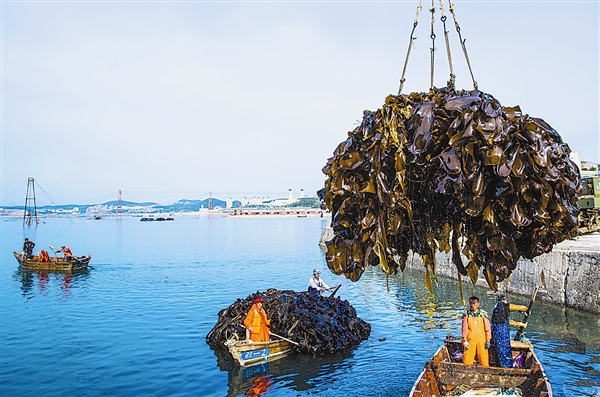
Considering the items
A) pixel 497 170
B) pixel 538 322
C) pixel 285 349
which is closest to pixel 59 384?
pixel 285 349

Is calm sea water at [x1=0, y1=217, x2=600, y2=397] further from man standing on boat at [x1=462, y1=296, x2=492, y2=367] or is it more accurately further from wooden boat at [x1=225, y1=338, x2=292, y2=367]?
man standing on boat at [x1=462, y1=296, x2=492, y2=367]

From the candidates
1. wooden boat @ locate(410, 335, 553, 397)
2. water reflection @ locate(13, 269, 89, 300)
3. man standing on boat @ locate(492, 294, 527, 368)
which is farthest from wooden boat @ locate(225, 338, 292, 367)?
water reflection @ locate(13, 269, 89, 300)

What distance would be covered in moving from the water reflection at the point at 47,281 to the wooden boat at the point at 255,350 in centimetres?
1881

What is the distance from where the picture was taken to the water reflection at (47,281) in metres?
30.5

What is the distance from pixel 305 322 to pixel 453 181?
11.8 meters

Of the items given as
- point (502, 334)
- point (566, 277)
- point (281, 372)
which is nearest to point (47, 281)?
point (281, 372)

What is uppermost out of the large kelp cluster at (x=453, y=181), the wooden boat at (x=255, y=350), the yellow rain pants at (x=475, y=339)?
the large kelp cluster at (x=453, y=181)

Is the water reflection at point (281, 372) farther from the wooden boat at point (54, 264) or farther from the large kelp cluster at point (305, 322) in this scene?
the wooden boat at point (54, 264)

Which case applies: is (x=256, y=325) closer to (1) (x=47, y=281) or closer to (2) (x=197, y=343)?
(2) (x=197, y=343)

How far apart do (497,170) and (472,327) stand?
584 centimetres

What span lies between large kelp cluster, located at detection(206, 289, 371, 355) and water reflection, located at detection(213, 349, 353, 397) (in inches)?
18.7

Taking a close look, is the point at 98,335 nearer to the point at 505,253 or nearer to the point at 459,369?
the point at 459,369

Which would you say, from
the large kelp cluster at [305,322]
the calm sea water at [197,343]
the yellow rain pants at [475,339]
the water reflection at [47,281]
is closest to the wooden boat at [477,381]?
the yellow rain pants at [475,339]

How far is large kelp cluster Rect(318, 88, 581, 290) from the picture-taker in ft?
16.4
